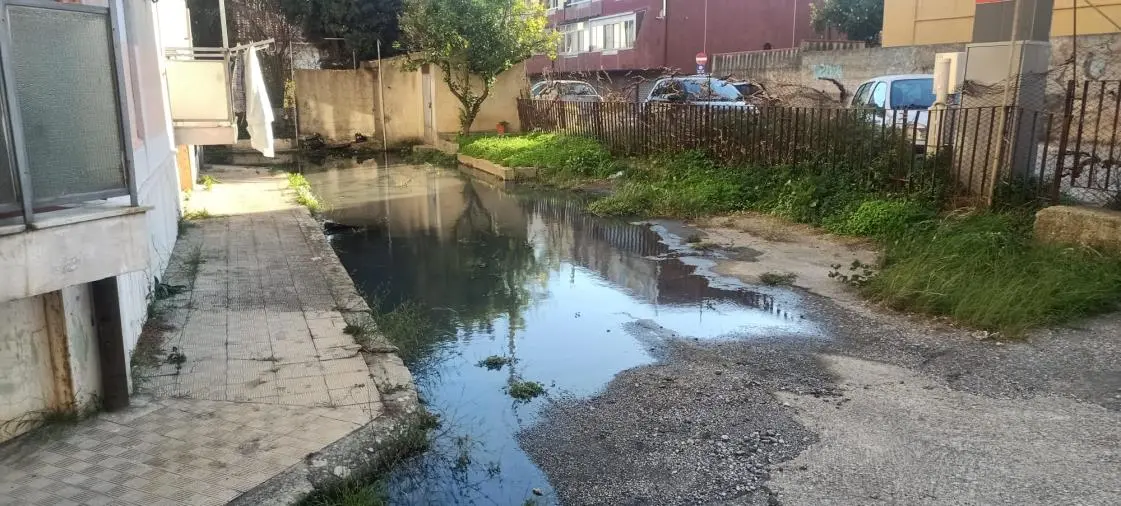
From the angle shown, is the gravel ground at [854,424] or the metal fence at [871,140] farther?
the metal fence at [871,140]

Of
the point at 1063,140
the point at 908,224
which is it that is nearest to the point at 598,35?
the point at 908,224

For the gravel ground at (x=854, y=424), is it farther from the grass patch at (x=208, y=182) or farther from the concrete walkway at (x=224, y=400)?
the grass patch at (x=208, y=182)

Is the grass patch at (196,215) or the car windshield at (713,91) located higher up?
the car windshield at (713,91)

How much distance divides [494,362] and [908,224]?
206 inches

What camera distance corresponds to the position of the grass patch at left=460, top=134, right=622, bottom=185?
1490 cm

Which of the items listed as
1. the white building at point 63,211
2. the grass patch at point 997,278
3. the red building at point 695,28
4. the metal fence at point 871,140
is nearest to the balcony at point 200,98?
the white building at point 63,211

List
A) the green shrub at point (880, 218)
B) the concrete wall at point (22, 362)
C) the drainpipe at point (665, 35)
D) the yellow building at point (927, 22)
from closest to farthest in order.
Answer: the concrete wall at point (22, 362) < the green shrub at point (880, 218) < the yellow building at point (927, 22) < the drainpipe at point (665, 35)

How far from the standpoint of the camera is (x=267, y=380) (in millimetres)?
4789

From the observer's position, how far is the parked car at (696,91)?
15359 millimetres

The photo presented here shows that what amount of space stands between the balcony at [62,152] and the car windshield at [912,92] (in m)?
11.3

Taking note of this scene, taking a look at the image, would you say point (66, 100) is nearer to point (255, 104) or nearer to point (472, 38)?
point (255, 104)

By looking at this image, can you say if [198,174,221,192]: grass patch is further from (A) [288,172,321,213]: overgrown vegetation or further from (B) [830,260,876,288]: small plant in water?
(B) [830,260,876,288]: small plant in water

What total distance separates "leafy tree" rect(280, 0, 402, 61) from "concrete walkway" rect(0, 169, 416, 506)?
660 inches

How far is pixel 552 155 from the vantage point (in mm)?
15914
